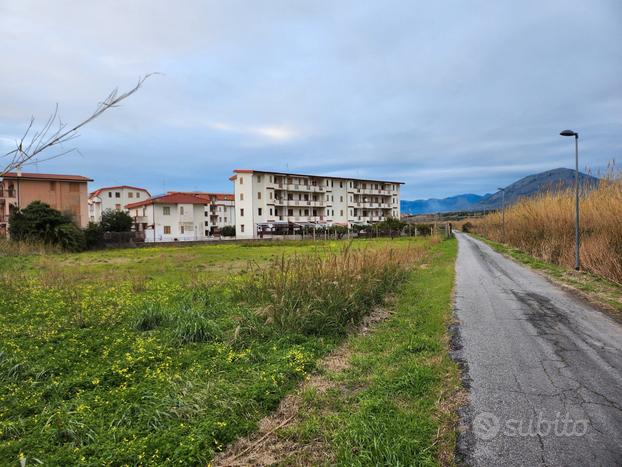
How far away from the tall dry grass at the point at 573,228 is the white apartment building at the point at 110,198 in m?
77.3

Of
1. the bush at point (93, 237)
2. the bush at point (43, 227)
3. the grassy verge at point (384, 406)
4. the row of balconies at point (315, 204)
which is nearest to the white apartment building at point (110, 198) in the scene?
the row of balconies at point (315, 204)

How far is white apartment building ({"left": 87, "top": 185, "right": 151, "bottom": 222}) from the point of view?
265 ft

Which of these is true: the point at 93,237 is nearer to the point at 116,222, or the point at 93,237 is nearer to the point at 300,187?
the point at 116,222

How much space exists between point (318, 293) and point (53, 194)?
5333 centimetres

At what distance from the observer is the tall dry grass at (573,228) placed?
12172 mm

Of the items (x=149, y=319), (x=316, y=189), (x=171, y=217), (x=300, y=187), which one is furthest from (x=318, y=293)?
(x=316, y=189)

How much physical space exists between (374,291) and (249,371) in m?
4.89

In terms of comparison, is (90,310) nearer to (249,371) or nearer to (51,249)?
(249,371)

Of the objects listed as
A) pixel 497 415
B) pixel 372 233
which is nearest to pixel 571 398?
pixel 497 415

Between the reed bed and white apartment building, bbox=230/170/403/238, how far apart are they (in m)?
57.3

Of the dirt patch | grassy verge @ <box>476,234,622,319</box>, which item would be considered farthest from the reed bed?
grassy verge @ <box>476,234,622,319</box>

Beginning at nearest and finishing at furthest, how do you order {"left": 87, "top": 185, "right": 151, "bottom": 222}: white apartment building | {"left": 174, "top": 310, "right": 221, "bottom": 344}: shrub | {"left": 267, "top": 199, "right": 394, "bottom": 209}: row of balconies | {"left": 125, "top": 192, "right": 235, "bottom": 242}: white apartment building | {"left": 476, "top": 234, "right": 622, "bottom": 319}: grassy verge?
{"left": 174, "top": 310, "right": 221, "bottom": 344}: shrub
{"left": 476, "top": 234, "right": 622, "bottom": 319}: grassy verge
{"left": 125, "top": 192, "right": 235, "bottom": 242}: white apartment building
{"left": 267, "top": 199, "right": 394, "bottom": 209}: row of balconies
{"left": 87, "top": 185, "right": 151, "bottom": 222}: white apartment building

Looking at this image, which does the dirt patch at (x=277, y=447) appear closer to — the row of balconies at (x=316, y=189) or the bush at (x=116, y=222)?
the bush at (x=116, y=222)

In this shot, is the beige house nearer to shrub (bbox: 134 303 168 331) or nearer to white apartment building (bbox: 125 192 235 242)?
white apartment building (bbox: 125 192 235 242)
